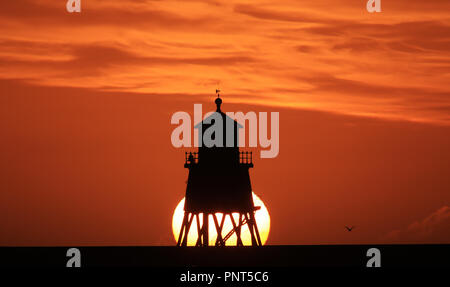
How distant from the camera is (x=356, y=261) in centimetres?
6288

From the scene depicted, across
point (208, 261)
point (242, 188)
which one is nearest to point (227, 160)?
point (242, 188)

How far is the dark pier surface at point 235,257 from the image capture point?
189 ft

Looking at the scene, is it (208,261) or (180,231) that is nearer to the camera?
(208,261)

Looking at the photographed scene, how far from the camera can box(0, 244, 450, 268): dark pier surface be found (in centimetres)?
5747

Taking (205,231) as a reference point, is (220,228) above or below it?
above

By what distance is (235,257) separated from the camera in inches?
2243

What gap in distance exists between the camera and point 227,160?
59.5 meters
